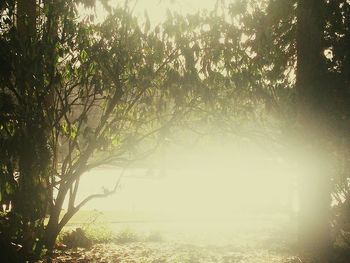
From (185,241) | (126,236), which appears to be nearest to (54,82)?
(126,236)

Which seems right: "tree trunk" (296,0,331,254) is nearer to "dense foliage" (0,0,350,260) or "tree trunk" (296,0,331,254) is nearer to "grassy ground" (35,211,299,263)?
"dense foliage" (0,0,350,260)

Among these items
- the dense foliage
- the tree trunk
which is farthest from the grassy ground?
the dense foliage

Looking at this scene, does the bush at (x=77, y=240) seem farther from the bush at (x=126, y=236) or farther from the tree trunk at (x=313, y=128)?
the tree trunk at (x=313, y=128)

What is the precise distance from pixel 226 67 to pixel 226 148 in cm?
308

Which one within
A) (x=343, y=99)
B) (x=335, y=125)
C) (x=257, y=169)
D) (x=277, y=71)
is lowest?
(x=335, y=125)

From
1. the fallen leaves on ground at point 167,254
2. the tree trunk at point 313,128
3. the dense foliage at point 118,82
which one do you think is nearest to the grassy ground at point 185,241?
the fallen leaves on ground at point 167,254

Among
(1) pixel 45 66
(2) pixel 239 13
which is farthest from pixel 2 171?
(2) pixel 239 13

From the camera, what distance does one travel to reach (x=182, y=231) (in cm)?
1272

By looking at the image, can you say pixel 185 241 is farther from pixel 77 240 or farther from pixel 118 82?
pixel 118 82

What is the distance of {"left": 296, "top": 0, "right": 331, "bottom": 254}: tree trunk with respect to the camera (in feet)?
28.8

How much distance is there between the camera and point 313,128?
8812 millimetres

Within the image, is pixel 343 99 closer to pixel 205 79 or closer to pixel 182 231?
pixel 205 79

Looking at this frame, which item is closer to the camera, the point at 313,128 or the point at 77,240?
the point at 313,128

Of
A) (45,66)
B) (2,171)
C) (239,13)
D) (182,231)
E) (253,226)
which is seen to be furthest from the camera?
(253,226)
